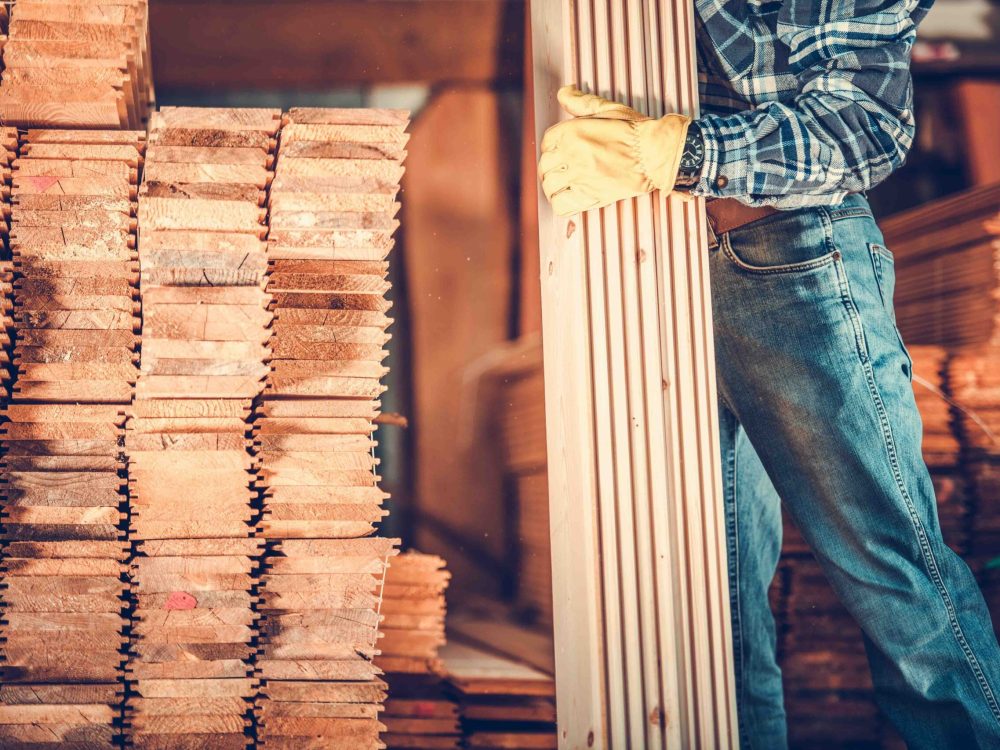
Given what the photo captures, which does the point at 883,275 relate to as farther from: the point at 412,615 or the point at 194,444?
the point at 412,615

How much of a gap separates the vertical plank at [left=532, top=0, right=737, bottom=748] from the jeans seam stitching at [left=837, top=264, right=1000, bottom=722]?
297mm

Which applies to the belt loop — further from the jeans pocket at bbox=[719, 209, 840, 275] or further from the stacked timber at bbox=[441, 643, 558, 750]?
the stacked timber at bbox=[441, 643, 558, 750]

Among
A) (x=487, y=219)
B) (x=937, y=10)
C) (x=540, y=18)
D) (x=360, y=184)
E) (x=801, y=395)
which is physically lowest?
(x=801, y=395)

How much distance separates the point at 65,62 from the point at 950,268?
279 cm

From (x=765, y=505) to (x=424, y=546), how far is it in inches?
83.2

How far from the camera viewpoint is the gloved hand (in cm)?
193

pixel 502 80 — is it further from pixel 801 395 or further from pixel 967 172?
pixel 801 395

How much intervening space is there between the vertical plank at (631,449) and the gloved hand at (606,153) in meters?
0.07

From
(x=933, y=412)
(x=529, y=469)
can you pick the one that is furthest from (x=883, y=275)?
(x=529, y=469)

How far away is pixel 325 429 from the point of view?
2.06 m

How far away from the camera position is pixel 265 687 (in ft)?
6.59

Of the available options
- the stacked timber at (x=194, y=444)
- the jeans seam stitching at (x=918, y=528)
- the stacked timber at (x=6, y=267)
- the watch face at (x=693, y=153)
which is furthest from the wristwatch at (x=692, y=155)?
the stacked timber at (x=6, y=267)

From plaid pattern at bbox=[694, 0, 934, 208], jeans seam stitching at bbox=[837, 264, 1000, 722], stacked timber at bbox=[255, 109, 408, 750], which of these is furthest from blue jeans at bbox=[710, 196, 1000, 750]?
stacked timber at bbox=[255, 109, 408, 750]

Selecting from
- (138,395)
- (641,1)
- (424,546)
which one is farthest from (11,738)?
(424,546)
